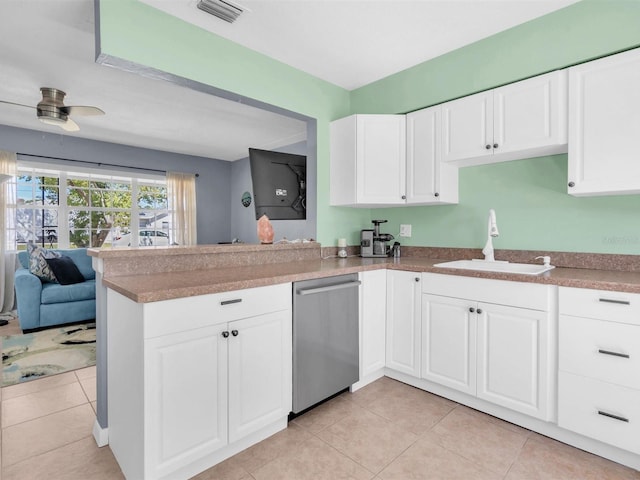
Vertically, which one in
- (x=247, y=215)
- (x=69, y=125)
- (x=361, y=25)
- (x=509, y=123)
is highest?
(x=361, y=25)

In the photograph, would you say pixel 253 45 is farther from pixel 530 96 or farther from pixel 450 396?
pixel 450 396

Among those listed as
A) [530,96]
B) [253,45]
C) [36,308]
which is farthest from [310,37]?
[36,308]

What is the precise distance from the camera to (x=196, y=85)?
84.5 inches

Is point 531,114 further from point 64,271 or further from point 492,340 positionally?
point 64,271

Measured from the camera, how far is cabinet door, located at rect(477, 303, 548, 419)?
1.77 meters

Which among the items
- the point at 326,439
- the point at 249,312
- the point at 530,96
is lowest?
the point at 326,439

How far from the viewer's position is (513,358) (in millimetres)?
1854

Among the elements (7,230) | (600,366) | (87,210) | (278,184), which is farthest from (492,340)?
(7,230)

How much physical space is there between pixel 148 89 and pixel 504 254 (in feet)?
11.4

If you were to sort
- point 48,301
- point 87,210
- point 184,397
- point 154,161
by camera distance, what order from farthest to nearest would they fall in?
1. point 154,161
2. point 87,210
3. point 48,301
4. point 184,397

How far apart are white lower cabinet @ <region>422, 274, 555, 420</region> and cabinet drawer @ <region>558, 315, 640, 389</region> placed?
72mm

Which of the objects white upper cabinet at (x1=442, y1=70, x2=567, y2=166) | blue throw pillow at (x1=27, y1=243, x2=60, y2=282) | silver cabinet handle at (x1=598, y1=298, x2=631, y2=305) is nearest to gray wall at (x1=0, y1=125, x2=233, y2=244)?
blue throw pillow at (x1=27, y1=243, x2=60, y2=282)

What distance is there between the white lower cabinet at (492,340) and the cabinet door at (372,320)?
309 millimetres

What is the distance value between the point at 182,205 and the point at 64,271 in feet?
7.74
